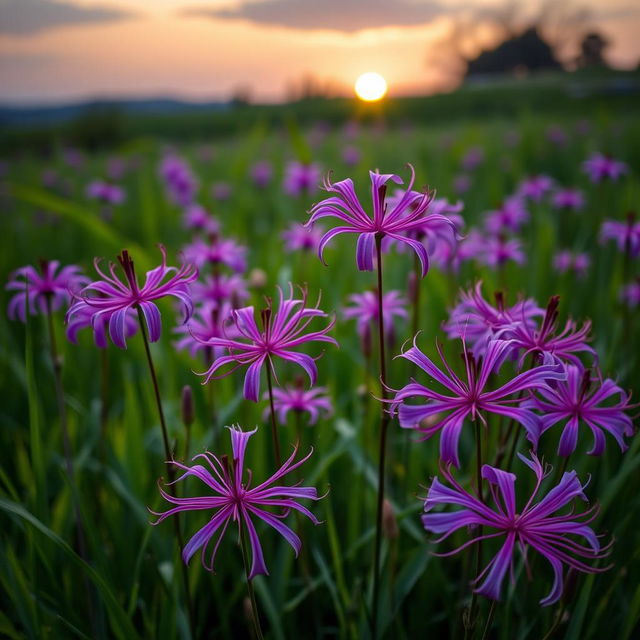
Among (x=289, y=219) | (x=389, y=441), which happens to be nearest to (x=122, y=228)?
(x=289, y=219)

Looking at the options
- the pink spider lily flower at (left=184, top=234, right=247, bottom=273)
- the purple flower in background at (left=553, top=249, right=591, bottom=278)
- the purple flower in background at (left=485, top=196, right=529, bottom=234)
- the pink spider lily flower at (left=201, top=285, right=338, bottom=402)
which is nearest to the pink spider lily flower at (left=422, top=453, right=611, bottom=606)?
the pink spider lily flower at (left=201, top=285, right=338, bottom=402)

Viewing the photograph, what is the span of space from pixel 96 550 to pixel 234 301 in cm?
91

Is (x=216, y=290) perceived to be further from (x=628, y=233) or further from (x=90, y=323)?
(x=628, y=233)

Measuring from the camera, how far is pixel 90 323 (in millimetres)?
1156

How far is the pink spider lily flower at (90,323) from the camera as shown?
3.65ft

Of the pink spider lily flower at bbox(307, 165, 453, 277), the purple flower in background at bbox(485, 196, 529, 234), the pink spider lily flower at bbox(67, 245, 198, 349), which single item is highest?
the purple flower in background at bbox(485, 196, 529, 234)

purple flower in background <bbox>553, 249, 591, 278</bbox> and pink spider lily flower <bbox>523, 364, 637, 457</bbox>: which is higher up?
purple flower in background <bbox>553, 249, 591, 278</bbox>

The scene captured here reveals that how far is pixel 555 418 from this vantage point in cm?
104

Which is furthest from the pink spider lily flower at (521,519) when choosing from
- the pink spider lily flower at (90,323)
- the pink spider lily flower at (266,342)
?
the pink spider lily flower at (90,323)

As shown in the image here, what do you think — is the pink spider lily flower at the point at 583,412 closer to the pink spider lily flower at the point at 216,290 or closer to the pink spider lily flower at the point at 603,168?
the pink spider lily flower at the point at 216,290

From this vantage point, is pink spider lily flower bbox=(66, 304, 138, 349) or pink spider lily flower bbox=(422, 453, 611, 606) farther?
pink spider lily flower bbox=(66, 304, 138, 349)

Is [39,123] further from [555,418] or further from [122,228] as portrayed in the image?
[555,418]

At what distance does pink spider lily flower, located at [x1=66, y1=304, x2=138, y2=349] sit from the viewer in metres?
1.11

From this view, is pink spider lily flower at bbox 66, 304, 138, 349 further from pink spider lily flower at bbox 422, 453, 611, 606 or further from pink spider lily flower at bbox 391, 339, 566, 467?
pink spider lily flower at bbox 422, 453, 611, 606
